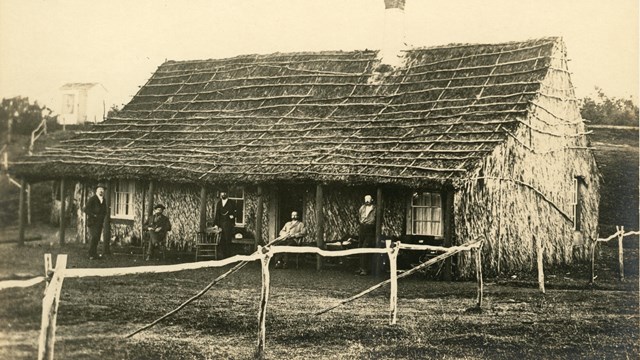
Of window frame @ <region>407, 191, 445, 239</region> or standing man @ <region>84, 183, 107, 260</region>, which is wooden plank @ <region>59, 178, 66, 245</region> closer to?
standing man @ <region>84, 183, 107, 260</region>

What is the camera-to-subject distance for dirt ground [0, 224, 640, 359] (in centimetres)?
613

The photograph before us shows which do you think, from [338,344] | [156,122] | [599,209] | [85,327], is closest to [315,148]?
[156,122]

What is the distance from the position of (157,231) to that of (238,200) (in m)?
2.24

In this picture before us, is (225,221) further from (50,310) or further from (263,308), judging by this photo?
(50,310)

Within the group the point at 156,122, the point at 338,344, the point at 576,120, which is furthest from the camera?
the point at 576,120

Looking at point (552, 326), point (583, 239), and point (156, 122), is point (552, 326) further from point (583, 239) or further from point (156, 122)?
point (156, 122)

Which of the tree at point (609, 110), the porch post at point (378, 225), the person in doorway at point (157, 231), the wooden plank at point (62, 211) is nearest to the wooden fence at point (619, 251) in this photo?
the tree at point (609, 110)

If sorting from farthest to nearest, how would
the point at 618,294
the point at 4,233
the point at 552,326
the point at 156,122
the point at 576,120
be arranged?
1. the point at 576,120
2. the point at 156,122
3. the point at 618,294
4. the point at 552,326
5. the point at 4,233

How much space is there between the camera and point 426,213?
11.5 m

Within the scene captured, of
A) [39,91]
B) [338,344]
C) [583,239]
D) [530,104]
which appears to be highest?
[530,104]

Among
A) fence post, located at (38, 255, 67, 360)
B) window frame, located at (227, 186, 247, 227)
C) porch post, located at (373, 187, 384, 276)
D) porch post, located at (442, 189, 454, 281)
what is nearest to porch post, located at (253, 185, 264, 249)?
window frame, located at (227, 186, 247, 227)

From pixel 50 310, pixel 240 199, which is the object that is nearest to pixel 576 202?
pixel 240 199

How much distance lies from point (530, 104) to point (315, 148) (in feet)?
11.2

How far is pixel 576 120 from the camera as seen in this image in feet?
36.2
